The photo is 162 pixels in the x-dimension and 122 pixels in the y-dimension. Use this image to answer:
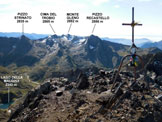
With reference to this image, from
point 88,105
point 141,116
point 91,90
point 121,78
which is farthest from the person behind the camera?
point 121,78

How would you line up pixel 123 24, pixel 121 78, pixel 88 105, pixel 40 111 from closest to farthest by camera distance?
pixel 123 24 → pixel 88 105 → pixel 40 111 → pixel 121 78

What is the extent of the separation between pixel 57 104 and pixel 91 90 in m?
5.70

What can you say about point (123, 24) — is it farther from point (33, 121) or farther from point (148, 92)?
point (33, 121)

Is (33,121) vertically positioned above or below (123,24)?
below

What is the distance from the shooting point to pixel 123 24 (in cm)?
2438

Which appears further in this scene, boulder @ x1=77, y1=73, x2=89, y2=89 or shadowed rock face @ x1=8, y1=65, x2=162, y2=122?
boulder @ x1=77, y1=73, x2=89, y2=89

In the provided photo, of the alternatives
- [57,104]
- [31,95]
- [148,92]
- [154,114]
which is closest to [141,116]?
[154,114]

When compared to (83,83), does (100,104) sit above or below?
below

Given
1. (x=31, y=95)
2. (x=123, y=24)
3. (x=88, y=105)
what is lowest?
(x=31, y=95)

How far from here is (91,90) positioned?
108 feet

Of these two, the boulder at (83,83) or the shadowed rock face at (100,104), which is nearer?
the shadowed rock face at (100,104)

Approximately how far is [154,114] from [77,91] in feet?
44.5

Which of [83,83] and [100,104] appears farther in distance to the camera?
[83,83]

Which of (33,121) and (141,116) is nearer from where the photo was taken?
(141,116)
